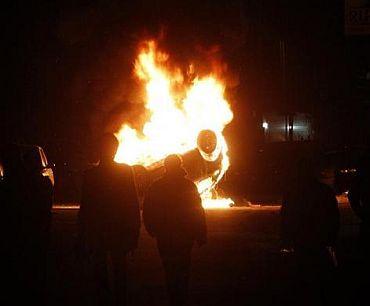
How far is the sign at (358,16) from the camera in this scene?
48.5 feet

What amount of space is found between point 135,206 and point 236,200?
10130 millimetres

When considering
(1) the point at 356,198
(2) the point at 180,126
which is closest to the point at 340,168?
(2) the point at 180,126

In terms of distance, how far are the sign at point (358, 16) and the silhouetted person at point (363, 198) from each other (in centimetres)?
777

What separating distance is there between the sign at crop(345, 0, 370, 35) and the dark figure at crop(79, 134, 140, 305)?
30.4 feet

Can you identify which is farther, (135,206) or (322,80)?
(322,80)

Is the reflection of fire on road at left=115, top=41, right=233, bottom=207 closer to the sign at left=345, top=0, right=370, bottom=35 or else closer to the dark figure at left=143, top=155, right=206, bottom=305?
the sign at left=345, top=0, right=370, bottom=35

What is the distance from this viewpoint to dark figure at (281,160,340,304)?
657 cm

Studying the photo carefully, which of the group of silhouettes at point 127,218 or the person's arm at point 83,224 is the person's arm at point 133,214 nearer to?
the group of silhouettes at point 127,218

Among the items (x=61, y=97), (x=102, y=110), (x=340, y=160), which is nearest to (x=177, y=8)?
(x=102, y=110)

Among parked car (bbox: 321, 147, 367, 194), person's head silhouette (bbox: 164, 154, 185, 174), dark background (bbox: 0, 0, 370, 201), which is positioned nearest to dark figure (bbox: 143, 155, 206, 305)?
person's head silhouette (bbox: 164, 154, 185, 174)

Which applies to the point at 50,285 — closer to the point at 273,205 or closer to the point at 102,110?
the point at 273,205

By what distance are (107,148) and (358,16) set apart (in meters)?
9.74

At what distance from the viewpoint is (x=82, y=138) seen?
91.0ft

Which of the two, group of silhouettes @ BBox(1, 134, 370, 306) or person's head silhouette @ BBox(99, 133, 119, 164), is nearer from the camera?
group of silhouettes @ BBox(1, 134, 370, 306)
